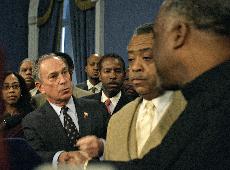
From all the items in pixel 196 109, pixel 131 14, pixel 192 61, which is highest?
pixel 131 14

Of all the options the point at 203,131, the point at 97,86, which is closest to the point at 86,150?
the point at 203,131

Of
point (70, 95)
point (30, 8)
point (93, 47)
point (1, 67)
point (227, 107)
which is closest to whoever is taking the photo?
point (1, 67)

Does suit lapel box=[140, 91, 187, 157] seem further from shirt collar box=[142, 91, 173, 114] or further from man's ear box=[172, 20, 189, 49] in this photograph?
man's ear box=[172, 20, 189, 49]

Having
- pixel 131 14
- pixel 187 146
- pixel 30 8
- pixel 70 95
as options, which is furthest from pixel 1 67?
pixel 30 8

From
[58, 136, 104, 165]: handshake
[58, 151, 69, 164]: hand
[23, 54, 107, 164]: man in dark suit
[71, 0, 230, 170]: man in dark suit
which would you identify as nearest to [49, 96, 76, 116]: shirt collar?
[23, 54, 107, 164]: man in dark suit

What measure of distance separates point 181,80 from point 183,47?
0.09 m

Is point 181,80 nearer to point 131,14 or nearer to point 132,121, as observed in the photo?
point 132,121

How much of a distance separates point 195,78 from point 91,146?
88 cm

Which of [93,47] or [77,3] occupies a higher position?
[77,3]

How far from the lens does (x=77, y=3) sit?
25.8 feet

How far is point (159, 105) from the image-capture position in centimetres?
204

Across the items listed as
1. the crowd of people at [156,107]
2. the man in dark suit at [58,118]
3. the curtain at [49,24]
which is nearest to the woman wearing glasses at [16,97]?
the crowd of people at [156,107]

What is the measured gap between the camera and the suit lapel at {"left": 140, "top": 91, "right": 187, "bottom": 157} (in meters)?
1.88

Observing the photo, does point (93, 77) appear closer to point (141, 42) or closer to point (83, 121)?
point (83, 121)
